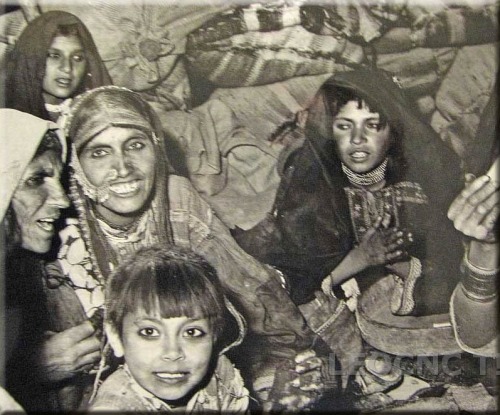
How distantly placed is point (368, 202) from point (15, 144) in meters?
1.88

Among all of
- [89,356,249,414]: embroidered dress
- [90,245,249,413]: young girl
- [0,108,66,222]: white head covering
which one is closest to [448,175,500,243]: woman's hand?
[90,245,249,413]: young girl

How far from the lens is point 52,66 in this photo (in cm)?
409

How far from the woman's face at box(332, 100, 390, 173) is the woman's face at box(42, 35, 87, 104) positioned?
1.38 metres

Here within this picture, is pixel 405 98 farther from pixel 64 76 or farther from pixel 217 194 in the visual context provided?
pixel 64 76

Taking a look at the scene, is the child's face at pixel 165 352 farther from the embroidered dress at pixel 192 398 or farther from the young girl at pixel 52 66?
the young girl at pixel 52 66

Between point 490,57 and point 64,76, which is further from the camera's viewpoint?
point 490,57

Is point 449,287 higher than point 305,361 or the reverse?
higher

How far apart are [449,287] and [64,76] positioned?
2.33 m

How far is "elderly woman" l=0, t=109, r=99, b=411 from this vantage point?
3.94m

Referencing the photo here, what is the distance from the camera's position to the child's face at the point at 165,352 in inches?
155

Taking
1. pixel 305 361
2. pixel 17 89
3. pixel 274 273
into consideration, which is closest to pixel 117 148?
pixel 17 89

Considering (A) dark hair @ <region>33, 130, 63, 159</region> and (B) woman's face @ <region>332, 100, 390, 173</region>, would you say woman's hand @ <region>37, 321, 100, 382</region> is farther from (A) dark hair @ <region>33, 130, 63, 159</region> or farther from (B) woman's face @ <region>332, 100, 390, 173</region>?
(B) woman's face @ <region>332, 100, 390, 173</region>

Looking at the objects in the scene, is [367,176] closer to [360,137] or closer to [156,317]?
[360,137]

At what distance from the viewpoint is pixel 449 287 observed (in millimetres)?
4246
